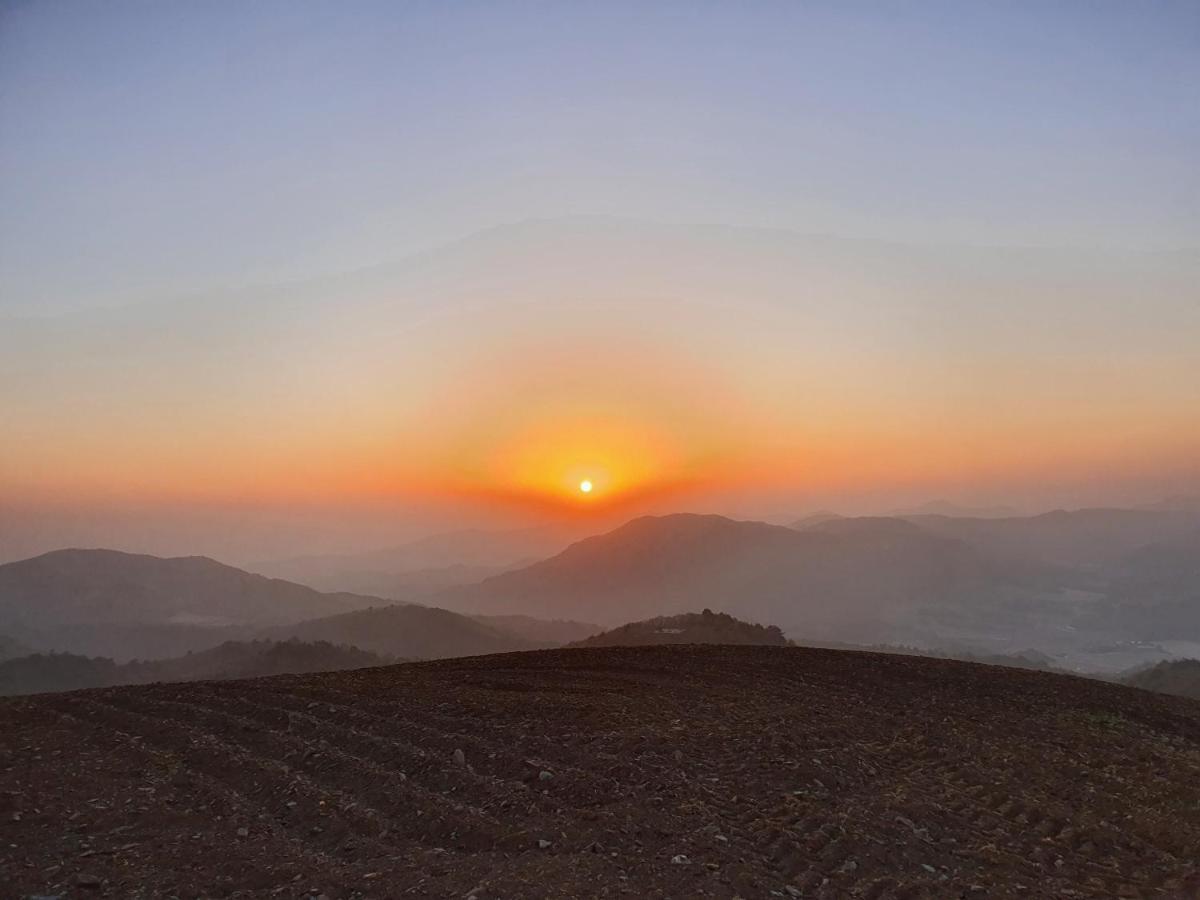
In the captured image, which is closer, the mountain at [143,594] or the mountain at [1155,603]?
the mountain at [143,594]

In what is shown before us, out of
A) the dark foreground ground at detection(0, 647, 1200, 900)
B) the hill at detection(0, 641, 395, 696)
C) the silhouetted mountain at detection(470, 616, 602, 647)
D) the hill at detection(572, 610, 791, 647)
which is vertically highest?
the dark foreground ground at detection(0, 647, 1200, 900)

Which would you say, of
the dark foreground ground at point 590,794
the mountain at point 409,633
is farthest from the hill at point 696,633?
the mountain at point 409,633

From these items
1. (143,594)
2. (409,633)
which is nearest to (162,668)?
(409,633)

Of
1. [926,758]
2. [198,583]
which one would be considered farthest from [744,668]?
[198,583]

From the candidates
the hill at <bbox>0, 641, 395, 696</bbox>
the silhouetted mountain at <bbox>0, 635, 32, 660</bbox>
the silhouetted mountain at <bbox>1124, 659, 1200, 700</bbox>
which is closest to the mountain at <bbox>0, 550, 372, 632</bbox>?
the silhouetted mountain at <bbox>0, 635, 32, 660</bbox>

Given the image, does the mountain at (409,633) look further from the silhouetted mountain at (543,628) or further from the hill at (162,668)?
the hill at (162,668)

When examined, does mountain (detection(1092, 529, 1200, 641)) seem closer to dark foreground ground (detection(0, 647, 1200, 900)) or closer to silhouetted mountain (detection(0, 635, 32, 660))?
dark foreground ground (detection(0, 647, 1200, 900))
